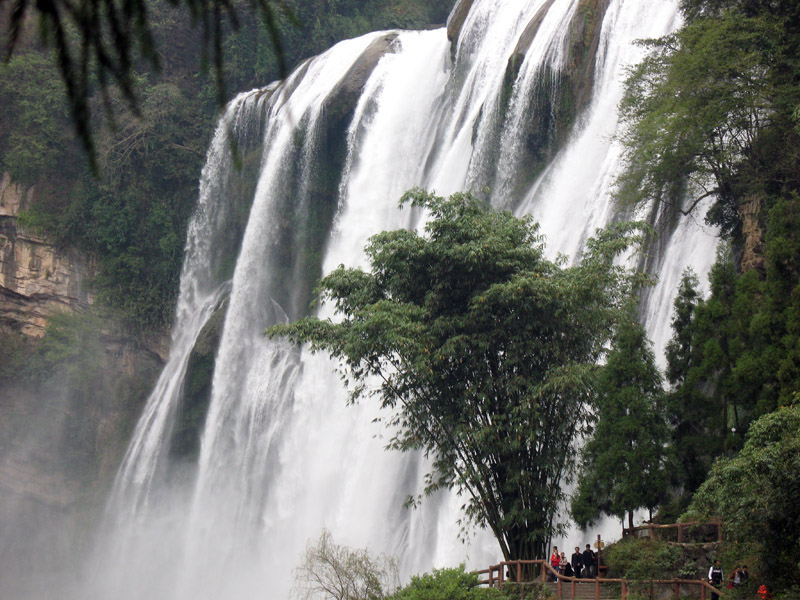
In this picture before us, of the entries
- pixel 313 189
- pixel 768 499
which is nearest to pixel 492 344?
pixel 768 499

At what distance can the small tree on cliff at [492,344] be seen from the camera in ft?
44.1

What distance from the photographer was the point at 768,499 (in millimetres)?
9641

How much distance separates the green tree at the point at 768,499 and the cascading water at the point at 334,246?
19.9ft

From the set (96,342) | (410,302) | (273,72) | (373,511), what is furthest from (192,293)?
(410,302)

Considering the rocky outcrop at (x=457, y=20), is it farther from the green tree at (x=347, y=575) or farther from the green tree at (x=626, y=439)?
the green tree at (x=347, y=575)

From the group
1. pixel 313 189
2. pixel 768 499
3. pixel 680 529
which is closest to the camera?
pixel 768 499

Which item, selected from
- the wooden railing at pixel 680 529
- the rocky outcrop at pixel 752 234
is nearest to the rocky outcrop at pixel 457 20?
the rocky outcrop at pixel 752 234

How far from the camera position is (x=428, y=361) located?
1353 cm

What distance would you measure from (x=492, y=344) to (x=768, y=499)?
5.27 m

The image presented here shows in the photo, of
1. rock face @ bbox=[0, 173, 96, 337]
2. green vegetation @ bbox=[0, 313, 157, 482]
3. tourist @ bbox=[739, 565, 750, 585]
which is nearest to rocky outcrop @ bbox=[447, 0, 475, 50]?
green vegetation @ bbox=[0, 313, 157, 482]

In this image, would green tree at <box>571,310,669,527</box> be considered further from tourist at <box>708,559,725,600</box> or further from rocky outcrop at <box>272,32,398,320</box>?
rocky outcrop at <box>272,32,398,320</box>

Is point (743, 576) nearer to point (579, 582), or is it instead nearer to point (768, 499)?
point (768, 499)

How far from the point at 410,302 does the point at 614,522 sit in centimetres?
566

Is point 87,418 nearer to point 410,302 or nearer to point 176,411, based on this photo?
point 176,411
